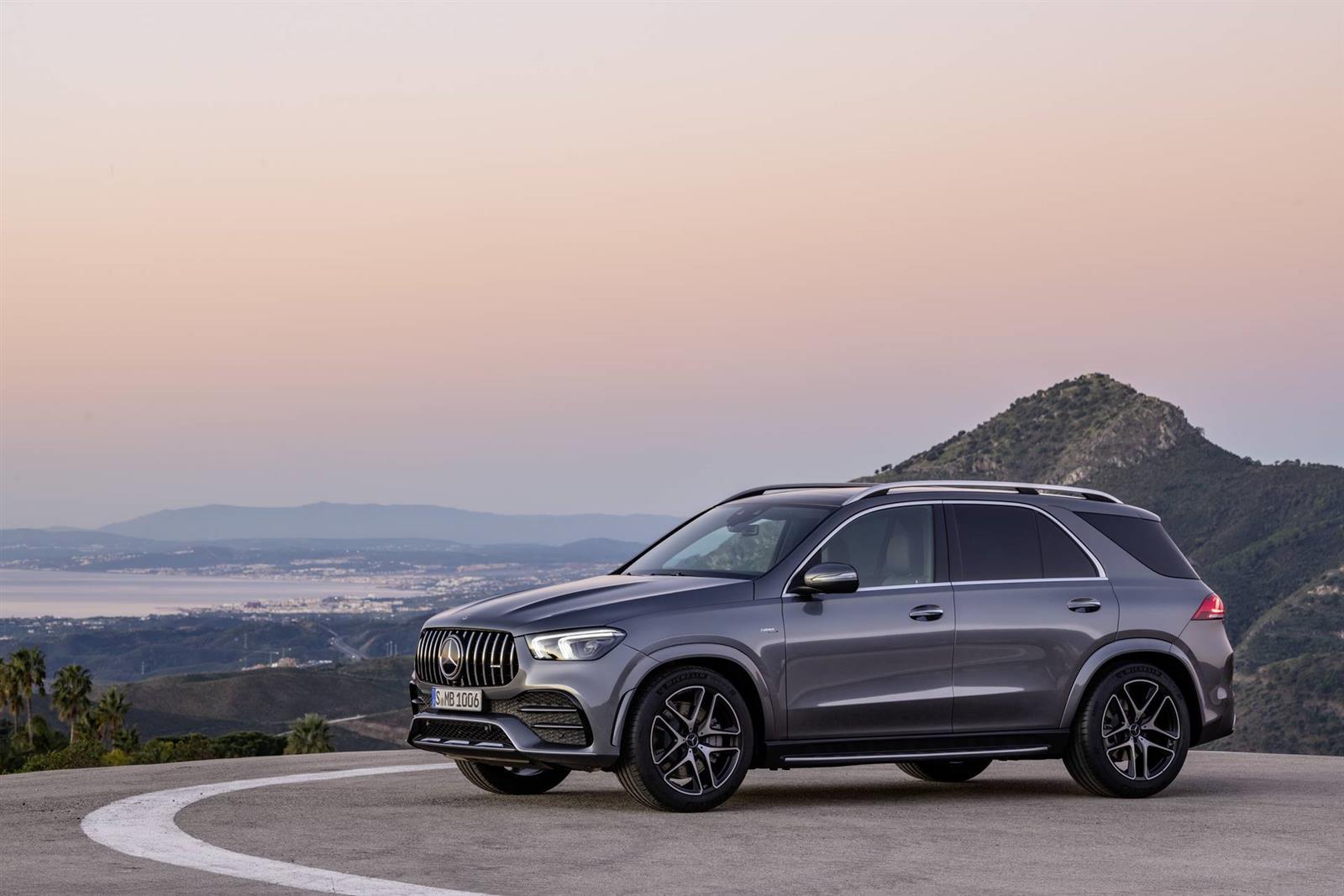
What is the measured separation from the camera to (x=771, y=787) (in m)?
13.3

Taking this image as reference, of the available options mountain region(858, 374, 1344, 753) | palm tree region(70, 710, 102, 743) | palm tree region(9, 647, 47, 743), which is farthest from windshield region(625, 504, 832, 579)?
palm tree region(9, 647, 47, 743)

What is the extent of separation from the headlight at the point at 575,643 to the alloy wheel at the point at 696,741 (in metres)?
0.50

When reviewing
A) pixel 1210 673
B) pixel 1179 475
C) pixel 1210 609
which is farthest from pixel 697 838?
pixel 1179 475

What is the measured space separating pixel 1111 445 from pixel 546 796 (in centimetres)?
11367

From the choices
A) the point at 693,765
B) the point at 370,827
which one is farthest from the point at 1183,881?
the point at 370,827

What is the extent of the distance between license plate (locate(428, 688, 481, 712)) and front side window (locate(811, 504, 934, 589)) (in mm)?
2356

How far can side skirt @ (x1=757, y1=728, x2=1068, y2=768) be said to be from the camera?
11.5 meters

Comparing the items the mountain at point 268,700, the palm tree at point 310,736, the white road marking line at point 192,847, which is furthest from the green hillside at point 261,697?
the white road marking line at point 192,847

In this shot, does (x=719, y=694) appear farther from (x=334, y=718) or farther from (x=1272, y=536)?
(x=334, y=718)

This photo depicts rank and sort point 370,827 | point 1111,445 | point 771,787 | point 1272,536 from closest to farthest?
point 370,827 → point 771,787 → point 1272,536 → point 1111,445

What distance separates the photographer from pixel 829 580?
1150 cm

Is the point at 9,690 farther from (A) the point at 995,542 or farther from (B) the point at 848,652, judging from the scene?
(B) the point at 848,652

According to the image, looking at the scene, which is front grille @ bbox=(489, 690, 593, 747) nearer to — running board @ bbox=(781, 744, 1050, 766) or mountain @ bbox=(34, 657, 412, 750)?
running board @ bbox=(781, 744, 1050, 766)

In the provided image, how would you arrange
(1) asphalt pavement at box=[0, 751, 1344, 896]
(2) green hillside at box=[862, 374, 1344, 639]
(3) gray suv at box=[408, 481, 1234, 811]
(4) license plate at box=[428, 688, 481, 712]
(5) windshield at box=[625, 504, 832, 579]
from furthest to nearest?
1. (2) green hillside at box=[862, 374, 1344, 639]
2. (5) windshield at box=[625, 504, 832, 579]
3. (4) license plate at box=[428, 688, 481, 712]
4. (3) gray suv at box=[408, 481, 1234, 811]
5. (1) asphalt pavement at box=[0, 751, 1344, 896]
